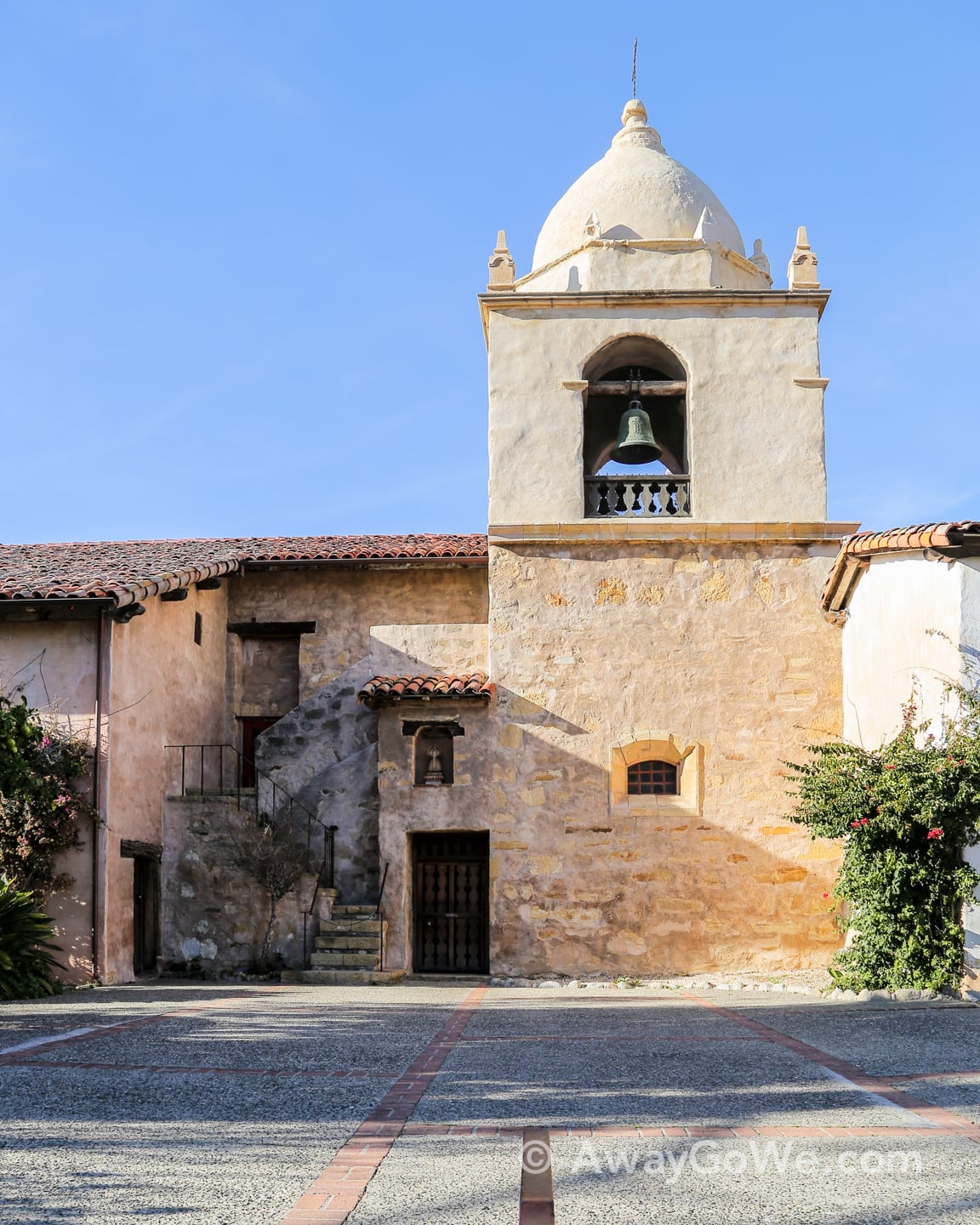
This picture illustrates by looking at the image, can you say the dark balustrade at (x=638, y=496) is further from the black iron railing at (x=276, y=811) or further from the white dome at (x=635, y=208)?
the black iron railing at (x=276, y=811)

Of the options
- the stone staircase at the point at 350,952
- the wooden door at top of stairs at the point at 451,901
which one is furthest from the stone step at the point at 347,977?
the wooden door at top of stairs at the point at 451,901

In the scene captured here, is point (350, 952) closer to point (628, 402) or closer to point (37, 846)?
point (37, 846)

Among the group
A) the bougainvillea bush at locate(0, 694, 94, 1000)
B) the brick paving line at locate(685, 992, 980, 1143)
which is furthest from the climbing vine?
the brick paving line at locate(685, 992, 980, 1143)

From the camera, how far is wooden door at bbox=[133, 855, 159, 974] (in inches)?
643

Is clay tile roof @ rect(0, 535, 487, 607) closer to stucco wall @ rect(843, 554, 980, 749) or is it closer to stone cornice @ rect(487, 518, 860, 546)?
stone cornice @ rect(487, 518, 860, 546)

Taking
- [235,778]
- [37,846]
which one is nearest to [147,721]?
[37,846]

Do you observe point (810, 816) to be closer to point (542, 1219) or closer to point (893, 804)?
point (893, 804)

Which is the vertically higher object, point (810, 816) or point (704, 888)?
point (810, 816)

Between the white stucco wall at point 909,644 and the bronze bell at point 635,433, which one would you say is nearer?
the white stucco wall at point 909,644

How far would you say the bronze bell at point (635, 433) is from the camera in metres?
16.4

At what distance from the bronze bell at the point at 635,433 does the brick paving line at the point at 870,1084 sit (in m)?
8.20

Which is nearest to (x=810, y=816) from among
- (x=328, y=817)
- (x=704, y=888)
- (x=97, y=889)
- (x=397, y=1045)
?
(x=704, y=888)

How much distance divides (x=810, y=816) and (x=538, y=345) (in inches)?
304

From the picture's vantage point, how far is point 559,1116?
620 centimetres
